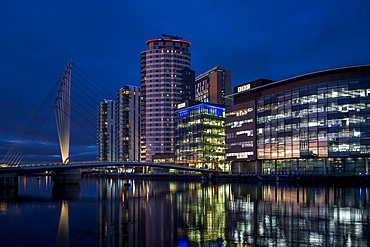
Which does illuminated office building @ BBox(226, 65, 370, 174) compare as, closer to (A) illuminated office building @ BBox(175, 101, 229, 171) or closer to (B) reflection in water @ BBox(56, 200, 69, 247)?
(A) illuminated office building @ BBox(175, 101, 229, 171)

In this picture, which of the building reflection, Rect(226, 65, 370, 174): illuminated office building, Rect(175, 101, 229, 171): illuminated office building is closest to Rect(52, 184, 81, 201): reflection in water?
the building reflection

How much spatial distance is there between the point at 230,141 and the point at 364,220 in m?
107

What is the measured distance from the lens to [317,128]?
101 metres

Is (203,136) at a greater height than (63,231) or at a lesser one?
greater

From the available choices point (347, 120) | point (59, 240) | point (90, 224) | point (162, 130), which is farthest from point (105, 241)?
point (162, 130)

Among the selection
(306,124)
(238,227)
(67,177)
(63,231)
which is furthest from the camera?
(306,124)

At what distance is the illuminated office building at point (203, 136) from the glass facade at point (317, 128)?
37487 millimetres

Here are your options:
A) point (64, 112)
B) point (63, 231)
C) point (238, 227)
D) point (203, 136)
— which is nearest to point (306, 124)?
point (203, 136)

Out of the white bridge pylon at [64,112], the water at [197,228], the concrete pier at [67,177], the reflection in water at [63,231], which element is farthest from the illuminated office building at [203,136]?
the reflection in water at [63,231]

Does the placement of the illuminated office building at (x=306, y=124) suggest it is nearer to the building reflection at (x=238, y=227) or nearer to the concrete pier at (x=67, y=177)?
the concrete pier at (x=67, y=177)

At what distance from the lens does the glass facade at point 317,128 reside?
9444 cm

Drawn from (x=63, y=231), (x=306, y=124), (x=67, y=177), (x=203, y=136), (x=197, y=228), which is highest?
(x=306, y=124)

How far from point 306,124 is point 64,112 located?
246ft

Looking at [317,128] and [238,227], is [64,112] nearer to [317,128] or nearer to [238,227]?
[238,227]
